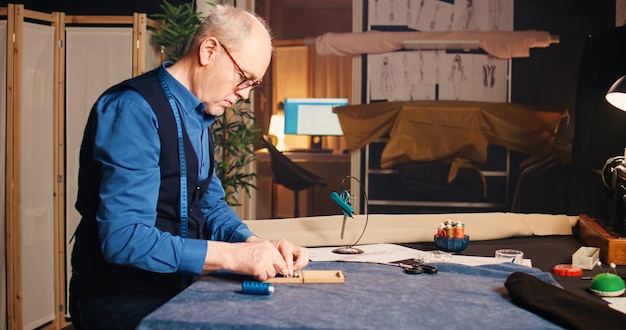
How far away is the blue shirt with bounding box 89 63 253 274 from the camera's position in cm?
161

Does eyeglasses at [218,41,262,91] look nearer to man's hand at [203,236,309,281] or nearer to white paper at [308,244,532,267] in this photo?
man's hand at [203,236,309,281]

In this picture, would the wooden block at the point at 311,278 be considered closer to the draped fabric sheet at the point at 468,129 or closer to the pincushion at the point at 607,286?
the pincushion at the point at 607,286

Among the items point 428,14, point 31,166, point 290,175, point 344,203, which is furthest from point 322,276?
point 290,175

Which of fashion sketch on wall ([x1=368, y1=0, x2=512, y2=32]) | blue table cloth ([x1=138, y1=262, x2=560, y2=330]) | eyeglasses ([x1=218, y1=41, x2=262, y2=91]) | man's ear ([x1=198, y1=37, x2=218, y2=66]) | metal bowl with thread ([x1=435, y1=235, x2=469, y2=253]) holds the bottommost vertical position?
blue table cloth ([x1=138, y1=262, x2=560, y2=330])

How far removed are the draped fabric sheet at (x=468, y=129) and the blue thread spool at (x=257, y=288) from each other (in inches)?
155

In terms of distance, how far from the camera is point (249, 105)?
5.68 meters

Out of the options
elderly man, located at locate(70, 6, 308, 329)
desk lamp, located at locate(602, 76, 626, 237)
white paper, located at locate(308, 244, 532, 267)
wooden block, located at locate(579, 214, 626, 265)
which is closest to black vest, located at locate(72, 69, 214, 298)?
elderly man, located at locate(70, 6, 308, 329)

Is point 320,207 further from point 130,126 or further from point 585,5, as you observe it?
point 130,126

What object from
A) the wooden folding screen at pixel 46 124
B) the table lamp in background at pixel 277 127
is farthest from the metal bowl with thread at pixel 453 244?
the table lamp in background at pixel 277 127

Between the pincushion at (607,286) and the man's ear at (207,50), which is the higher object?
the man's ear at (207,50)

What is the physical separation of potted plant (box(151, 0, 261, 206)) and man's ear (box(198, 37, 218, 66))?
276 cm

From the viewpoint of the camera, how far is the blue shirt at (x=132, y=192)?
161cm

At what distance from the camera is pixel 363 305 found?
64.4 inches

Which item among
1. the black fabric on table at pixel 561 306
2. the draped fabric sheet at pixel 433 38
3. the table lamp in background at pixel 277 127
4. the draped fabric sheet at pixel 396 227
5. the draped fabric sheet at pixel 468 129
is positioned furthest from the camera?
the table lamp in background at pixel 277 127
